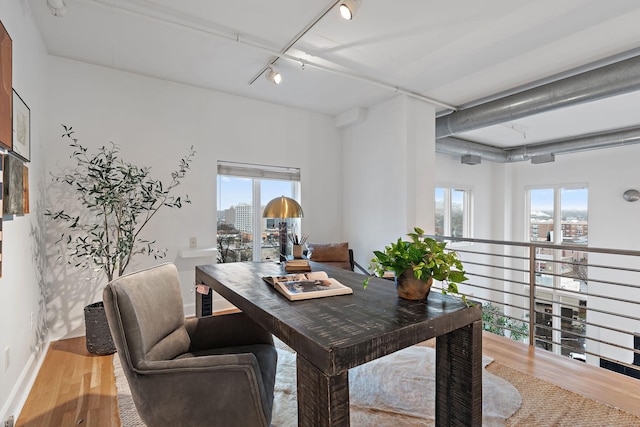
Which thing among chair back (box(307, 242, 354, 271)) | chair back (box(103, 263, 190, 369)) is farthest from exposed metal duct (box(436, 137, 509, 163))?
chair back (box(103, 263, 190, 369))

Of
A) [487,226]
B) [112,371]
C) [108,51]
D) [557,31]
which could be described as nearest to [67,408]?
[112,371]

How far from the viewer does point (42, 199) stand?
2818 millimetres

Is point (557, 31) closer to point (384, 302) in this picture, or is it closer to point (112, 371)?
point (384, 302)

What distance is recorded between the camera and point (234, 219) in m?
4.12

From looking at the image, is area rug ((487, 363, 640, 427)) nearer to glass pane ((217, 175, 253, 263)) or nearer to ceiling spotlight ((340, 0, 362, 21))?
ceiling spotlight ((340, 0, 362, 21))

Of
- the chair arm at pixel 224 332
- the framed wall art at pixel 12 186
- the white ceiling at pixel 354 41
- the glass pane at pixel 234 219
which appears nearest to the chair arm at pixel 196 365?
the chair arm at pixel 224 332

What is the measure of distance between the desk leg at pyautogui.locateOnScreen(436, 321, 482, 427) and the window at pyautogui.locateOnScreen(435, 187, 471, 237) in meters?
4.76

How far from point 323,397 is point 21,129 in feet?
8.19

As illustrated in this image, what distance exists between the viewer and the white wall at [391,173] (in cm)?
386

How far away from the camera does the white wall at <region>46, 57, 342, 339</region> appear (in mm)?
A: 3045

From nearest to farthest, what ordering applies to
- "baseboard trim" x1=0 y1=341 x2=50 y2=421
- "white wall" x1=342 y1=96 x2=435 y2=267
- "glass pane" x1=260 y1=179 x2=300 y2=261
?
"baseboard trim" x1=0 y1=341 x2=50 y2=421 < "white wall" x1=342 y1=96 x2=435 y2=267 < "glass pane" x1=260 y1=179 x2=300 y2=261

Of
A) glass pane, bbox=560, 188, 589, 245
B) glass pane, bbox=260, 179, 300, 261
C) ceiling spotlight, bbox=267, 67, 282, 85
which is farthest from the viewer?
glass pane, bbox=560, 188, 589, 245

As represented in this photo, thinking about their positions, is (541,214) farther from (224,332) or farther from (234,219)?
(224,332)

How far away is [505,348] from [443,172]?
3.85 metres
